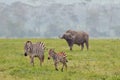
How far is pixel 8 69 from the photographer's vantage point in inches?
997

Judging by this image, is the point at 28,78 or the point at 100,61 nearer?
the point at 28,78

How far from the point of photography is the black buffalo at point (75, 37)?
1694 inches

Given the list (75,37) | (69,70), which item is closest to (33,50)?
(69,70)

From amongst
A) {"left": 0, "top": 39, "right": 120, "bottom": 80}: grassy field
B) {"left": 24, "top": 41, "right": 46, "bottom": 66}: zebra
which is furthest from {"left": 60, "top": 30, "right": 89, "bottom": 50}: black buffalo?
{"left": 24, "top": 41, "right": 46, "bottom": 66}: zebra

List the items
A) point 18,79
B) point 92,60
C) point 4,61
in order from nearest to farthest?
point 18,79, point 4,61, point 92,60

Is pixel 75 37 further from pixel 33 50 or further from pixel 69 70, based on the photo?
pixel 69 70

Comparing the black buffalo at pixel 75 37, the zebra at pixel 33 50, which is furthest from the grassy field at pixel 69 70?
the black buffalo at pixel 75 37

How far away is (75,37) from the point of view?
43719 mm

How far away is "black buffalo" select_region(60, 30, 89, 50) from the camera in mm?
43031

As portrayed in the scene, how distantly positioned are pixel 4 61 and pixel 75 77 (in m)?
7.34

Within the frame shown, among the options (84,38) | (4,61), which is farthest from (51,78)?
(84,38)

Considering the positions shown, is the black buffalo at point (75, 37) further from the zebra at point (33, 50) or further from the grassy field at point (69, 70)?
the zebra at point (33, 50)

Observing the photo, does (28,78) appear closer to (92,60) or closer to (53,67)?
(53,67)

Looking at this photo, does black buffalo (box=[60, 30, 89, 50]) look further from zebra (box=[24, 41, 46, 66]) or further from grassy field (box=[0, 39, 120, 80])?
zebra (box=[24, 41, 46, 66])
